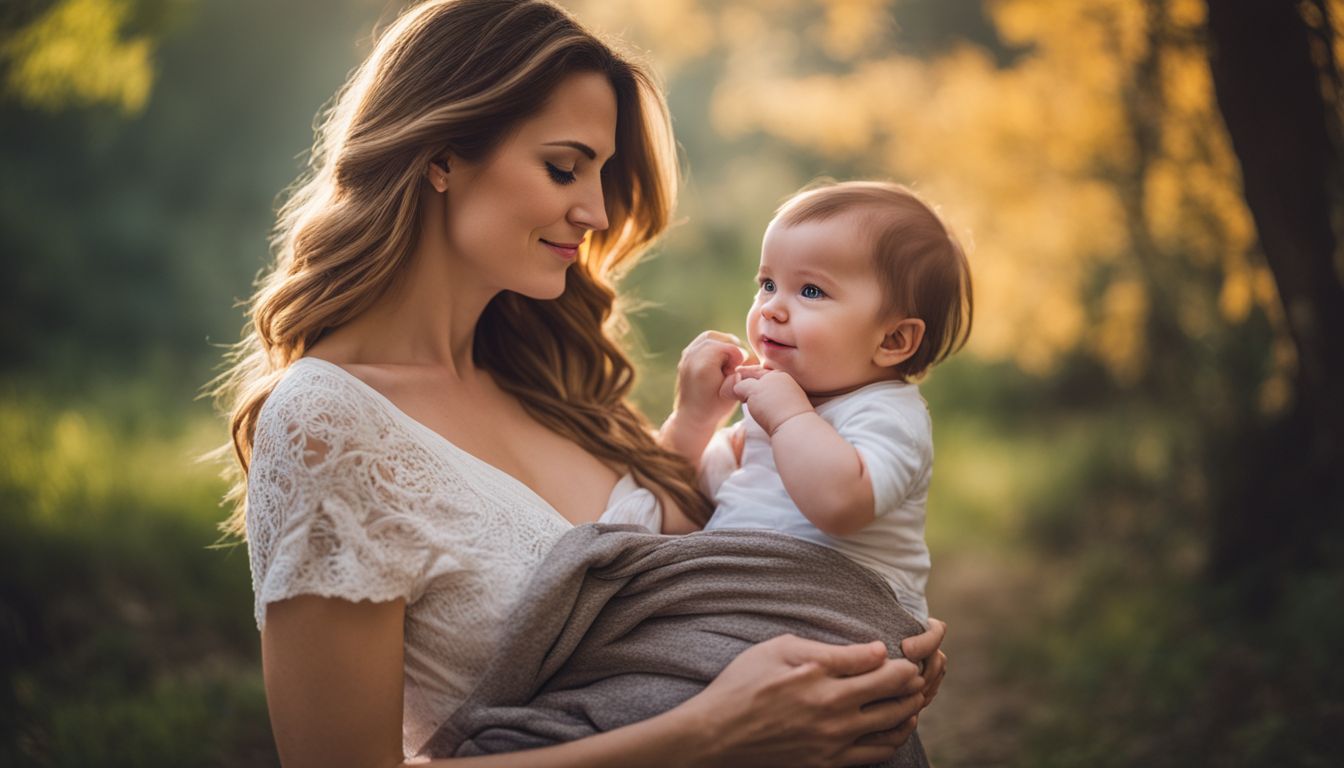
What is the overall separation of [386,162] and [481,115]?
0.19 meters

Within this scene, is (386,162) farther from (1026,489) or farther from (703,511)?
(1026,489)

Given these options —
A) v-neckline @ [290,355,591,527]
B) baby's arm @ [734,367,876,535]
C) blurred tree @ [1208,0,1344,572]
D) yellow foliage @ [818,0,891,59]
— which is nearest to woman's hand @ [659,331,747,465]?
Answer: baby's arm @ [734,367,876,535]

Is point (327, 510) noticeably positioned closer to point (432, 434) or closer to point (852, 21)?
point (432, 434)

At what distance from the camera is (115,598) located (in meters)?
4.12

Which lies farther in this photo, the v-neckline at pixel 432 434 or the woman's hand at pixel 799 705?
the v-neckline at pixel 432 434

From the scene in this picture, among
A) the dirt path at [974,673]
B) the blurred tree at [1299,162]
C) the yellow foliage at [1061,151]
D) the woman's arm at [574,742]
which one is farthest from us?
the yellow foliage at [1061,151]

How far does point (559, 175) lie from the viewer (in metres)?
1.89

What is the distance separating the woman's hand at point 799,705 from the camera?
1.52 metres

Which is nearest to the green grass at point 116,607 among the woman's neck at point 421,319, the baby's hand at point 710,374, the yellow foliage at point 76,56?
the yellow foliage at point 76,56

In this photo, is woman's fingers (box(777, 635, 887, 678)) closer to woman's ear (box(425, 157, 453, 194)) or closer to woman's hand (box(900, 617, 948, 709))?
woman's hand (box(900, 617, 948, 709))

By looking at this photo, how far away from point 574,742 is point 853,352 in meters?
0.80

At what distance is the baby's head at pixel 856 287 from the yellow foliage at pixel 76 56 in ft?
8.61

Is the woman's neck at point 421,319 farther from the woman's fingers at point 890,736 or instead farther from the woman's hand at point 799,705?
the woman's fingers at point 890,736

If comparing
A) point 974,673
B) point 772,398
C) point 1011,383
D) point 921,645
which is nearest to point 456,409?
point 772,398
